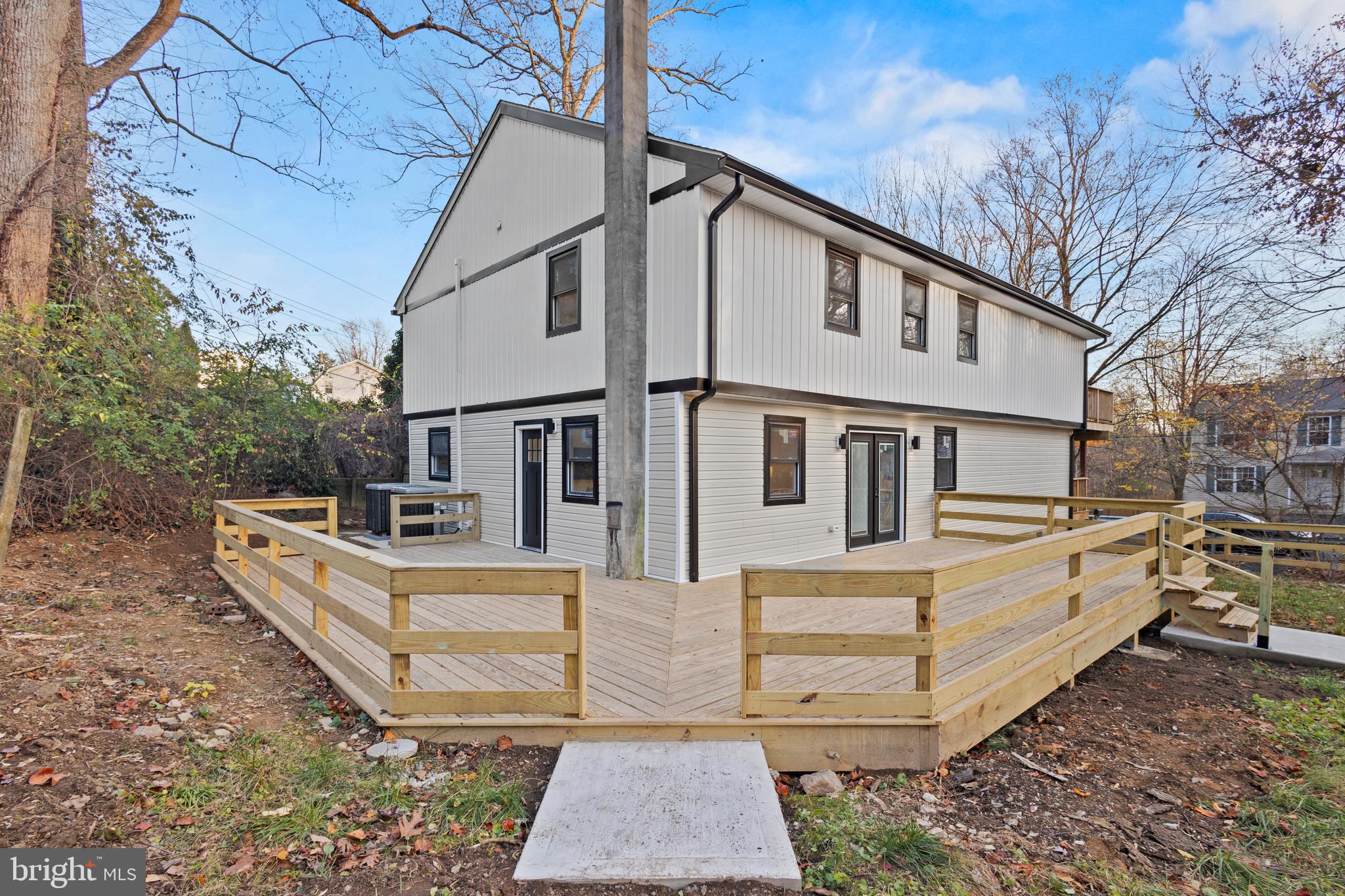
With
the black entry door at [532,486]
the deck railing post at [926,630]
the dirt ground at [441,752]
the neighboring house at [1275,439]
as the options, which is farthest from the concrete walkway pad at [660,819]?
the neighboring house at [1275,439]

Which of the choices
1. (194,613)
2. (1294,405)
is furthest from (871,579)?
(1294,405)

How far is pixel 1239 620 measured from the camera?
6027mm

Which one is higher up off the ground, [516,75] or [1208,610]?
[516,75]

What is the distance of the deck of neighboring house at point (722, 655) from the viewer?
3111 millimetres

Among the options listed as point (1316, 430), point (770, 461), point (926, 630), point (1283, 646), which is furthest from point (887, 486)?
point (1316, 430)

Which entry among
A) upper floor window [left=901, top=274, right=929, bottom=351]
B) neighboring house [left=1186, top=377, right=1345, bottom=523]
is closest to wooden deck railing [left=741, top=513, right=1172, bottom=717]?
upper floor window [left=901, top=274, right=929, bottom=351]

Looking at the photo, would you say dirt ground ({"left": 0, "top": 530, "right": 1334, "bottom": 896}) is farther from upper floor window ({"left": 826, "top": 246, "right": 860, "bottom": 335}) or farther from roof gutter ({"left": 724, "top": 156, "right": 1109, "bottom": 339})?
roof gutter ({"left": 724, "top": 156, "right": 1109, "bottom": 339})

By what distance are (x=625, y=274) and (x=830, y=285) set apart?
3266 mm

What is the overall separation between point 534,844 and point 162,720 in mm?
2544

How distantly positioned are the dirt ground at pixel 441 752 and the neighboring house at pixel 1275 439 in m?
12.9

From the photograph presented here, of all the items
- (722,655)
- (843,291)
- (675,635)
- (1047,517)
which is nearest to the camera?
(722,655)

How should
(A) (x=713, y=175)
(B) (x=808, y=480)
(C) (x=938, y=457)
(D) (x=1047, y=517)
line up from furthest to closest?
(C) (x=938, y=457), (D) (x=1047, y=517), (B) (x=808, y=480), (A) (x=713, y=175)

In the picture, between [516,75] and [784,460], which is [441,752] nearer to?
[784,460]

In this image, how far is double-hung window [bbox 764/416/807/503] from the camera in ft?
25.7
